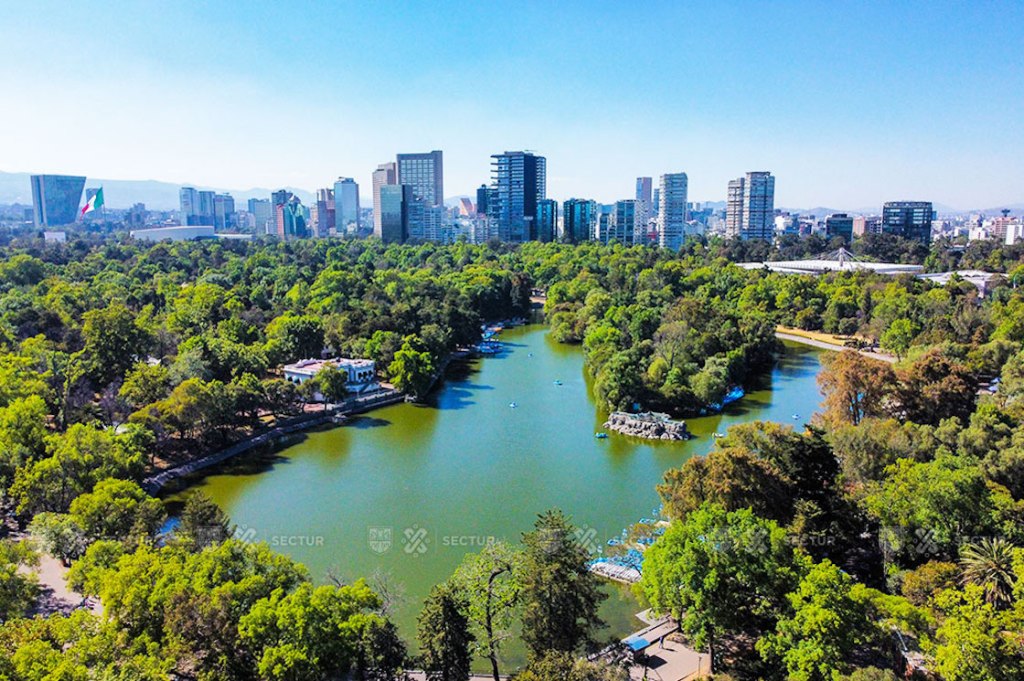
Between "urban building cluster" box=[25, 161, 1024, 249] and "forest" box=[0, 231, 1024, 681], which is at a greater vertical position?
"urban building cluster" box=[25, 161, 1024, 249]

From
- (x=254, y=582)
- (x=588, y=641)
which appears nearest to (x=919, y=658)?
(x=588, y=641)

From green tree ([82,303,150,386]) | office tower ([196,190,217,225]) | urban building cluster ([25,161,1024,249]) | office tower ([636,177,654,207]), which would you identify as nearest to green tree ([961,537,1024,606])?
green tree ([82,303,150,386])

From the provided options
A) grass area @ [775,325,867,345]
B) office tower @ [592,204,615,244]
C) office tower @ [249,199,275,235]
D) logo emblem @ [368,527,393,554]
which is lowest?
logo emblem @ [368,527,393,554]

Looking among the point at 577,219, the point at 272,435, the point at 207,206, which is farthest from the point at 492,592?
the point at 207,206

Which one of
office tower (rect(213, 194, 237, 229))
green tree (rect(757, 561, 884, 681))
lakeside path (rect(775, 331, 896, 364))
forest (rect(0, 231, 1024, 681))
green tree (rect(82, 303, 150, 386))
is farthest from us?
office tower (rect(213, 194, 237, 229))

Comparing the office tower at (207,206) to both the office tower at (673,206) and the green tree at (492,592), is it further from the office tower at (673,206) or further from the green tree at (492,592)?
the green tree at (492,592)

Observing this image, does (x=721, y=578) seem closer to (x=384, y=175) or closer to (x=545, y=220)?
(x=545, y=220)

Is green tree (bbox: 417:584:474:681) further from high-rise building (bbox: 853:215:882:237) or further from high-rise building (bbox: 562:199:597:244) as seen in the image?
high-rise building (bbox: 853:215:882:237)
